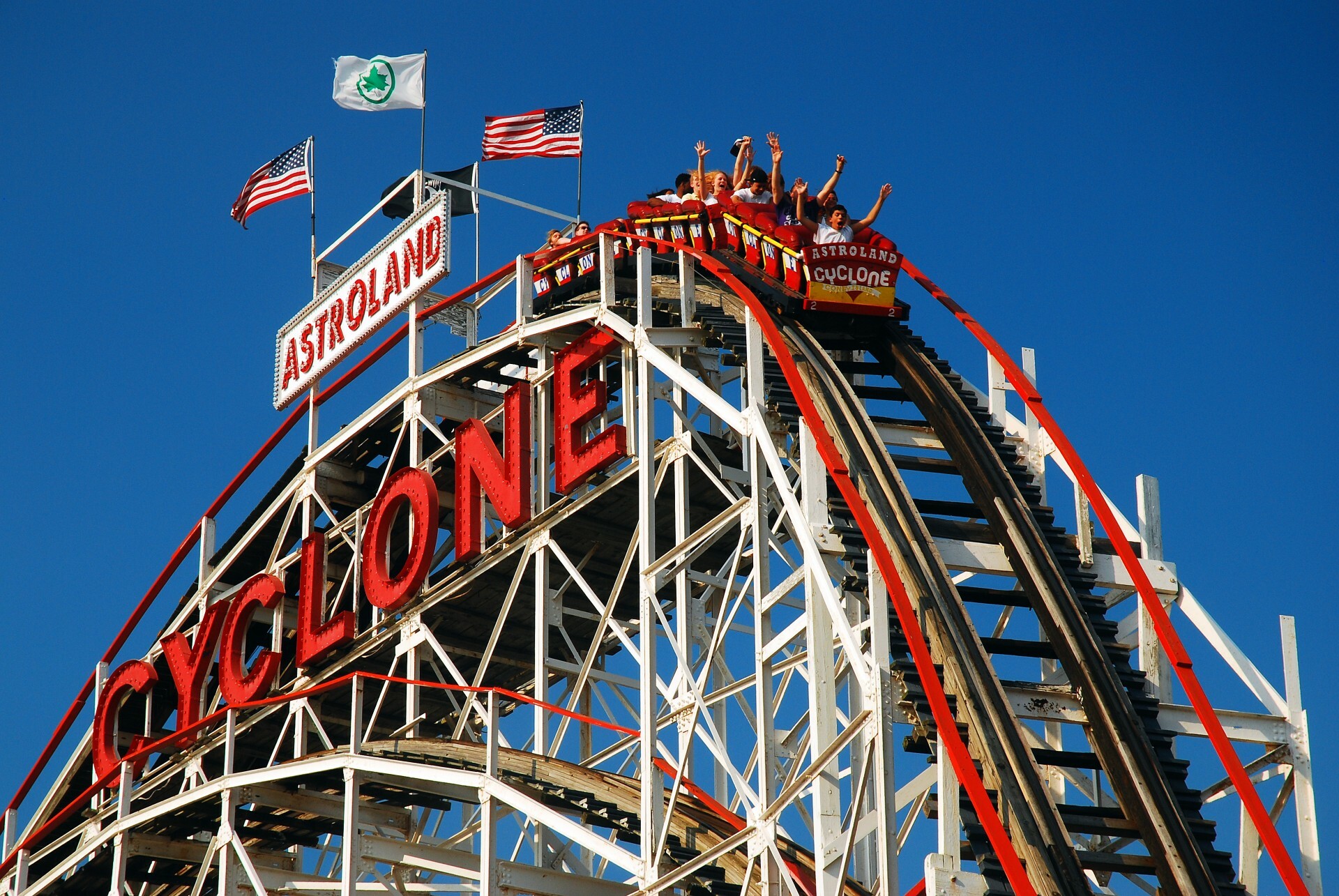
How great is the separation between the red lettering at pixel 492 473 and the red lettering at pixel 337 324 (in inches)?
165

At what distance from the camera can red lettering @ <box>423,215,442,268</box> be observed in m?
24.4

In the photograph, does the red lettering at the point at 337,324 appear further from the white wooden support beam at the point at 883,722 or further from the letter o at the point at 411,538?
the white wooden support beam at the point at 883,722

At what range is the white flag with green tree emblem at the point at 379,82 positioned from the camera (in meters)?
28.2

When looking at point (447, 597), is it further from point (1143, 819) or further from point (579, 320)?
point (1143, 819)

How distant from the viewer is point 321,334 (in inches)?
1070

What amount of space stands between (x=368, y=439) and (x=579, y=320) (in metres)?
6.03

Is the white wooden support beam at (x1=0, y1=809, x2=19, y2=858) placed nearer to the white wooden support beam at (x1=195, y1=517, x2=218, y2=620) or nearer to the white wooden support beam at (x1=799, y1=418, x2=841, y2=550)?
the white wooden support beam at (x1=195, y1=517, x2=218, y2=620)

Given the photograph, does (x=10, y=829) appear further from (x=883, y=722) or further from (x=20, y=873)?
(x=883, y=722)

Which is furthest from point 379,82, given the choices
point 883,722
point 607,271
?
point 883,722

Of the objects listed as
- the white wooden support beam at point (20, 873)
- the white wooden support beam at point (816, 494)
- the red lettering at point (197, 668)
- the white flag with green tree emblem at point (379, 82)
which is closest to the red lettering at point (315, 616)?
the red lettering at point (197, 668)

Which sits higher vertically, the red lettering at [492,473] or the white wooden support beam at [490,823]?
the red lettering at [492,473]

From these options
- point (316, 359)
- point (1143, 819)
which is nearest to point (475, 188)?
point (316, 359)

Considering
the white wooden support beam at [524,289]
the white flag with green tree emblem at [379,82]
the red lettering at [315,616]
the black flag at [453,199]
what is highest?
the white flag with green tree emblem at [379,82]

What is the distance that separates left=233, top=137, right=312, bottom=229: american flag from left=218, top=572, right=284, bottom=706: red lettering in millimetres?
5984
